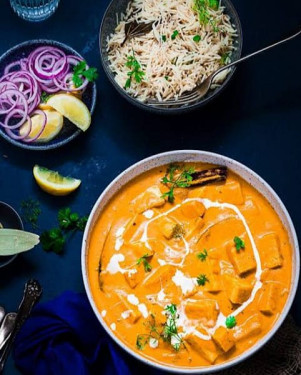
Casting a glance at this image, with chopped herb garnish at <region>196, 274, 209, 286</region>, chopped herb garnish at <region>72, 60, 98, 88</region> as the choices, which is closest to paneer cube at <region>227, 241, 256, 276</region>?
chopped herb garnish at <region>196, 274, 209, 286</region>

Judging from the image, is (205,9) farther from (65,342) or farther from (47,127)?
(65,342)

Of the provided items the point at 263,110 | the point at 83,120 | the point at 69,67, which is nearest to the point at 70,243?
the point at 83,120

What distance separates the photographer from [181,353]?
3330 mm

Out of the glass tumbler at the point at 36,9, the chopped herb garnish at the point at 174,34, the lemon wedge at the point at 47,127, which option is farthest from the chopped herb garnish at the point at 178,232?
the glass tumbler at the point at 36,9

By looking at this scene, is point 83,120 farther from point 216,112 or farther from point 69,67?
point 216,112

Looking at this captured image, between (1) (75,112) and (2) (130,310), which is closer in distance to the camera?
(2) (130,310)

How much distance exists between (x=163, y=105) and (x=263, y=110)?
1.52 feet

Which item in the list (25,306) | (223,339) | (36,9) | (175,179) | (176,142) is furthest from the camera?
(36,9)

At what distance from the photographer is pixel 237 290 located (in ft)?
10.8

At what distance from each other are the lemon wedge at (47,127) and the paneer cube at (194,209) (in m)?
0.66

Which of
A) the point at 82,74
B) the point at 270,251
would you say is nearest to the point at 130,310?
the point at 270,251

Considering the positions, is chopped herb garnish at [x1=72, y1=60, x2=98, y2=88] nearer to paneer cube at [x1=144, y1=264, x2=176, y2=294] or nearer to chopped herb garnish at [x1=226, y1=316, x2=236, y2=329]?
paneer cube at [x1=144, y1=264, x2=176, y2=294]

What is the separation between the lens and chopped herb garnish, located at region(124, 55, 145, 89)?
3.54 m

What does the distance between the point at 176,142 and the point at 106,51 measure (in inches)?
19.0
